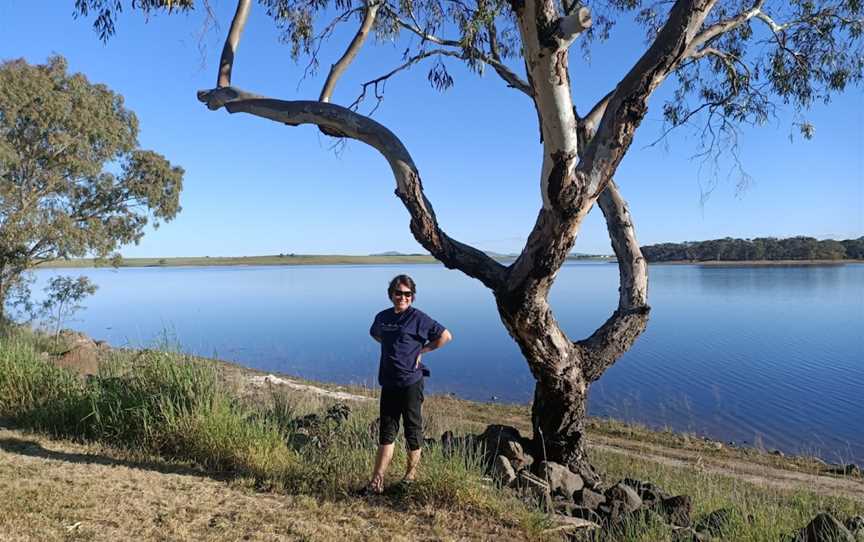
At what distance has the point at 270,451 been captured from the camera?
15.3 feet

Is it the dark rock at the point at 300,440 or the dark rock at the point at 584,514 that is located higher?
the dark rock at the point at 300,440

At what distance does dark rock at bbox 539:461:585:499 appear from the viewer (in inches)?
185

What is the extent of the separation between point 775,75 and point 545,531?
754 cm

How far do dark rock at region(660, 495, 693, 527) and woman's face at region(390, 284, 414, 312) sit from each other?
218 centimetres

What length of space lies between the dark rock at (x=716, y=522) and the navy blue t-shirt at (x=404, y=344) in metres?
2.03

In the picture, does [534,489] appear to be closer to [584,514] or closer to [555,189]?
[584,514]

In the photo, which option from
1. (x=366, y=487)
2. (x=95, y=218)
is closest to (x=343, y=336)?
(x=95, y=218)

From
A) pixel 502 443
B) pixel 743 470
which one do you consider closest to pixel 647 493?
pixel 502 443

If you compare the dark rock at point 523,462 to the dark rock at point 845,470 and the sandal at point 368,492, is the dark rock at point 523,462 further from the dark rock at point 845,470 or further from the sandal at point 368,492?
the dark rock at point 845,470

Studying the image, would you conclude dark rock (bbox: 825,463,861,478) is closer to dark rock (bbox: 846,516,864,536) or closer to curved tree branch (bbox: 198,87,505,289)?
dark rock (bbox: 846,516,864,536)

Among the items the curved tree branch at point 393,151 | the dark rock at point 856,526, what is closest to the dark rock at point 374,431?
the curved tree branch at point 393,151

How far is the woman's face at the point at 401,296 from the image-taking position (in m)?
4.22

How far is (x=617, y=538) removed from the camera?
363cm

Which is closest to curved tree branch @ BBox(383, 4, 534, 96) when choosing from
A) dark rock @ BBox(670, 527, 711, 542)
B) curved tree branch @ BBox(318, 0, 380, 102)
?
curved tree branch @ BBox(318, 0, 380, 102)
